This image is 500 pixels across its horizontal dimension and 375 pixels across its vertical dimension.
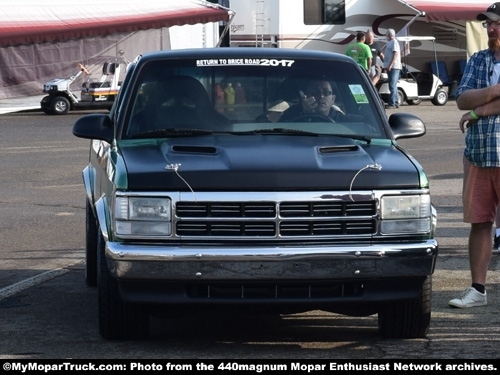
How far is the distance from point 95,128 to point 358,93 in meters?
1.68

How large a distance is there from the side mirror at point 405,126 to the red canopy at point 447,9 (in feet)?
80.0

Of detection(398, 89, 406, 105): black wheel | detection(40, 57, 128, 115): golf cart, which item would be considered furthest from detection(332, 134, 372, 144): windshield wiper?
detection(398, 89, 406, 105): black wheel

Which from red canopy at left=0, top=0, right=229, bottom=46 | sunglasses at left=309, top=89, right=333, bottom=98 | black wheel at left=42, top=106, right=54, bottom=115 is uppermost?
sunglasses at left=309, top=89, right=333, bottom=98

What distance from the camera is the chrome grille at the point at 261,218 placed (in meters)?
6.39

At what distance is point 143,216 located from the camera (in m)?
6.44

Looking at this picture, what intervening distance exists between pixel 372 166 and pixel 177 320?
5.73 feet

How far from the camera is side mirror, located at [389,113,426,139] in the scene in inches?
301

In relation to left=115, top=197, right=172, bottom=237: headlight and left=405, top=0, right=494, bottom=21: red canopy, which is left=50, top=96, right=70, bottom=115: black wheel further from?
left=115, top=197, right=172, bottom=237: headlight

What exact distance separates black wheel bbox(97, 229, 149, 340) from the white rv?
24712 mm

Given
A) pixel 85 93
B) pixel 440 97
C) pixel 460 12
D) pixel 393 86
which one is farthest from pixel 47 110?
pixel 460 12

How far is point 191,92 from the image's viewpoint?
774 cm

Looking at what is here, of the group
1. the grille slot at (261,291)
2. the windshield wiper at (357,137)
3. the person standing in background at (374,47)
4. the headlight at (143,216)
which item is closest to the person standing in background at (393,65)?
the person standing in background at (374,47)

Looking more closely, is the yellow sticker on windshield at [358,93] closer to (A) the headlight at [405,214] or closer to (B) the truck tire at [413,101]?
(A) the headlight at [405,214]
